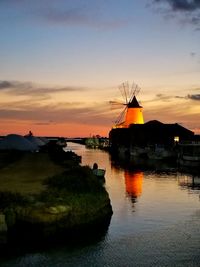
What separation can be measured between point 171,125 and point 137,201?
108 m

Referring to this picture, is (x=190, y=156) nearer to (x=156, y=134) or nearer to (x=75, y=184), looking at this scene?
(x=156, y=134)

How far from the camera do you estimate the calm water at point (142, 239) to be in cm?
2655

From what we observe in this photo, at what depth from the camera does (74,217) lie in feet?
112

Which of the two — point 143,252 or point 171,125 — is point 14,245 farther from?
point 171,125

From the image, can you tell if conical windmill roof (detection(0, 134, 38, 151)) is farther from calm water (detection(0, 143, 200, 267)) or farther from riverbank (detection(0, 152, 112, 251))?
riverbank (detection(0, 152, 112, 251))

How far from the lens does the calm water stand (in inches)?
1045

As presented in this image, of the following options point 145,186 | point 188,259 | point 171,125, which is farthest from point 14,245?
point 171,125

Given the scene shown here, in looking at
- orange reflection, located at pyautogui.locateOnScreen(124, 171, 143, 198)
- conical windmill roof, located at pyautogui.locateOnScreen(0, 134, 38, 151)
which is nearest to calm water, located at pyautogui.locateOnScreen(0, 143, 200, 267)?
orange reflection, located at pyautogui.locateOnScreen(124, 171, 143, 198)

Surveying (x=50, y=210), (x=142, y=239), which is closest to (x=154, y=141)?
(x=142, y=239)

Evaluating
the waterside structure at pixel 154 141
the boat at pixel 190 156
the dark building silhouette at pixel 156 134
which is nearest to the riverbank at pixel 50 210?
the boat at pixel 190 156

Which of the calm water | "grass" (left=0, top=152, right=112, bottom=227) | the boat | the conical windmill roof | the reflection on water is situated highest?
the conical windmill roof

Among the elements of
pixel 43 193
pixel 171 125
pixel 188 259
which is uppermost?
pixel 171 125

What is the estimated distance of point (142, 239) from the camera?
31500 mm

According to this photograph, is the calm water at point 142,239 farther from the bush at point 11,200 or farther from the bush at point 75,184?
the bush at point 11,200
